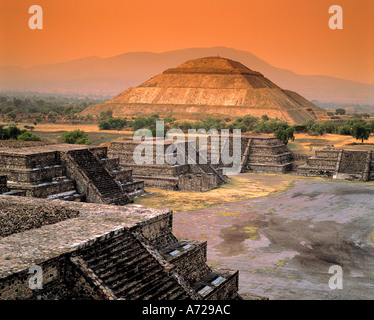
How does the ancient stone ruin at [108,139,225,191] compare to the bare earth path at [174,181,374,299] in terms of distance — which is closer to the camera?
the bare earth path at [174,181,374,299]

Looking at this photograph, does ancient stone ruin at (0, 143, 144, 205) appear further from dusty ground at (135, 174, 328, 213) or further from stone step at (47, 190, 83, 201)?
dusty ground at (135, 174, 328, 213)

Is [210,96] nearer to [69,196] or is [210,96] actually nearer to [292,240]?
[69,196]

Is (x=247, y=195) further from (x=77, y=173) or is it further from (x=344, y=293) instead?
(x=344, y=293)

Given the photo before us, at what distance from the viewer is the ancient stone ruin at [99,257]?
9148 millimetres

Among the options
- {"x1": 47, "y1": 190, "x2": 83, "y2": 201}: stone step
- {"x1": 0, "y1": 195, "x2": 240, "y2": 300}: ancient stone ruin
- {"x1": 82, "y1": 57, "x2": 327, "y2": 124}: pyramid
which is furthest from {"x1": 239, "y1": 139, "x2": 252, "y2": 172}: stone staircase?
{"x1": 82, "y1": 57, "x2": 327, "y2": 124}: pyramid

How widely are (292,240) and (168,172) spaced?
44.8ft

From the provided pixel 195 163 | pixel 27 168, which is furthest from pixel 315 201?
pixel 27 168

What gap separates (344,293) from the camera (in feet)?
43.1

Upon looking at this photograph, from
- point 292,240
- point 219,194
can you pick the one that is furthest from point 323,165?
point 292,240

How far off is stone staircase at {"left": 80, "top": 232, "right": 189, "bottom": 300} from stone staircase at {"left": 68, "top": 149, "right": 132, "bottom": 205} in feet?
41.0

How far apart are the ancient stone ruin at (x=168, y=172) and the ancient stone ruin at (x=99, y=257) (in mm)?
15769

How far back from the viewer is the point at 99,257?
33.1ft

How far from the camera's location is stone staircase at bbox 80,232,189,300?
9.69 metres

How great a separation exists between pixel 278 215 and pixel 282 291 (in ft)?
31.4
